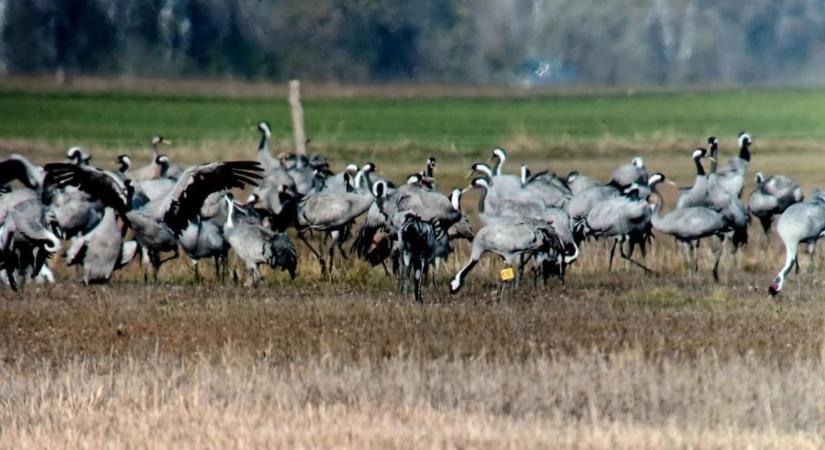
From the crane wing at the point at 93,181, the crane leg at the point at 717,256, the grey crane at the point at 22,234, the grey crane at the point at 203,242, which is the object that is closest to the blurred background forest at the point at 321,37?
the grey crane at the point at 203,242

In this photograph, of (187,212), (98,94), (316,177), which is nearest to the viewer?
(187,212)

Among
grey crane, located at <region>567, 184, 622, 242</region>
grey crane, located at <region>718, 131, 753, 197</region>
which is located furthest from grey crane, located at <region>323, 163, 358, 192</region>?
grey crane, located at <region>718, 131, 753, 197</region>

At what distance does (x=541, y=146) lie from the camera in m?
32.6

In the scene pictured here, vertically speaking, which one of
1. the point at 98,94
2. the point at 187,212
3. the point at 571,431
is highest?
the point at 98,94

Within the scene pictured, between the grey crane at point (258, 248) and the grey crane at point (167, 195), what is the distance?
0.46 meters

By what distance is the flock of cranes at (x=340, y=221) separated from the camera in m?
15.0

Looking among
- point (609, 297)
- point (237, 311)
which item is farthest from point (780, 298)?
point (237, 311)

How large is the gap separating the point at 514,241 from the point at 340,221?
9.16 ft

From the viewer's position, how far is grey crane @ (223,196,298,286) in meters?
15.7

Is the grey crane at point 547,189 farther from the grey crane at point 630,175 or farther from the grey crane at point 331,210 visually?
the grey crane at point 331,210

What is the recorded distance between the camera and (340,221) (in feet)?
56.1

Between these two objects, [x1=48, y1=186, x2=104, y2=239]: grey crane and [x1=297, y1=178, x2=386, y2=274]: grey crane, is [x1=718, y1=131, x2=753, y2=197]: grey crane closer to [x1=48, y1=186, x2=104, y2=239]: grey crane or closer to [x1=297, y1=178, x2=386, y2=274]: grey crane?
[x1=297, y1=178, x2=386, y2=274]: grey crane

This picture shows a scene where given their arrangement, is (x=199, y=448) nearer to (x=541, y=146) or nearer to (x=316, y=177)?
(x=316, y=177)

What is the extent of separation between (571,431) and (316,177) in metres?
11.4
